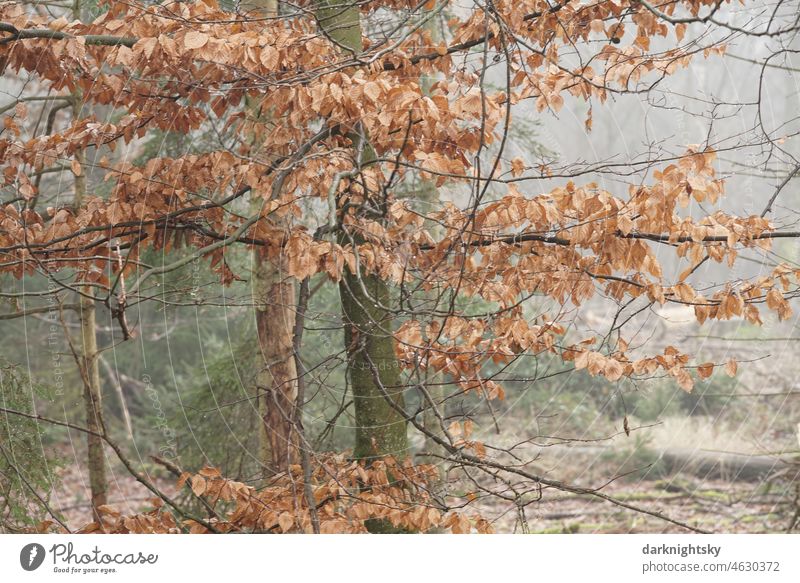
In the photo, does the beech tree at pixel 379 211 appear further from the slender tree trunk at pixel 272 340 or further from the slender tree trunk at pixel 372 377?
the slender tree trunk at pixel 272 340

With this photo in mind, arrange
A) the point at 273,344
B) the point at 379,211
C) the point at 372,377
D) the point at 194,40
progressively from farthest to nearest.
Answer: the point at 273,344
the point at 372,377
the point at 379,211
the point at 194,40

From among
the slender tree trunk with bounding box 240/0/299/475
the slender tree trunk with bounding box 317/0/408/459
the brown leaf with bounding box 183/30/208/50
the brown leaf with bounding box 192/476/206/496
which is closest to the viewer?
the brown leaf with bounding box 183/30/208/50

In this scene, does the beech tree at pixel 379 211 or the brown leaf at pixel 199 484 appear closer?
the beech tree at pixel 379 211

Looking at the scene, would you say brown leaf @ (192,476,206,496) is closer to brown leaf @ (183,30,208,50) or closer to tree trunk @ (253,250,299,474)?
tree trunk @ (253,250,299,474)

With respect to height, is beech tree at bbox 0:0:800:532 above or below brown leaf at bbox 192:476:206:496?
above

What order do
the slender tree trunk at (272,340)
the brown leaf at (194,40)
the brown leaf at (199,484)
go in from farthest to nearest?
Result: the slender tree trunk at (272,340) → the brown leaf at (199,484) → the brown leaf at (194,40)

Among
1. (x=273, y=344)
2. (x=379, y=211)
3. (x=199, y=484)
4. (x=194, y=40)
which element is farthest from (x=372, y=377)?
(x=194, y=40)

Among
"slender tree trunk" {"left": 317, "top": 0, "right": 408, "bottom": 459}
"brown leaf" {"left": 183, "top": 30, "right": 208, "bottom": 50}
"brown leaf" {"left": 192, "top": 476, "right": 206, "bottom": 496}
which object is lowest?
"brown leaf" {"left": 192, "top": 476, "right": 206, "bottom": 496}

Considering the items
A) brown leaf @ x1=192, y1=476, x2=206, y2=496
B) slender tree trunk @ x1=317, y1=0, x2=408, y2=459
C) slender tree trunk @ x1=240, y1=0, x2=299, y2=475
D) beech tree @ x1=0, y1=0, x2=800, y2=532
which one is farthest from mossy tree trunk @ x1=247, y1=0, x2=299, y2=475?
brown leaf @ x1=192, y1=476, x2=206, y2=496

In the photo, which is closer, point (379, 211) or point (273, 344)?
point (379, 211)

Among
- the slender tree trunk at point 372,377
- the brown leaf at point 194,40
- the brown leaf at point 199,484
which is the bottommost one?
the brown leaf at point 199,484

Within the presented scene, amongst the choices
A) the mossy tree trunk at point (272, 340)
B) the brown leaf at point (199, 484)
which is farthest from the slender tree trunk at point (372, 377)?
the mossy tree trunk at point (272, 340)

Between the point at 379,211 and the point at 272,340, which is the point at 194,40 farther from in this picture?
the point at 272,340

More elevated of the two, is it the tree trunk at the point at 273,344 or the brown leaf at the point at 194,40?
the brown leaf at the point at 194,40
